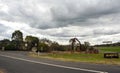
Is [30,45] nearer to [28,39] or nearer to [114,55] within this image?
[28,39]

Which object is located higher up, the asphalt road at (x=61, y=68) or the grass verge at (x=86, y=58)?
the grass verge at (x=86, y=58)

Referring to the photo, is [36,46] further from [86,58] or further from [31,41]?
[86,58]

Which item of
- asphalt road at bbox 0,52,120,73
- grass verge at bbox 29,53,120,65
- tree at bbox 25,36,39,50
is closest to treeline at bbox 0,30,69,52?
tree at bbox 25,36,39,50

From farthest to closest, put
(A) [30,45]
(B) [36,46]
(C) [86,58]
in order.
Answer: (A) [30,45] < (B) [36,46] < (C) [86,58]

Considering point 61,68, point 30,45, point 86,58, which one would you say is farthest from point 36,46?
point 61,68

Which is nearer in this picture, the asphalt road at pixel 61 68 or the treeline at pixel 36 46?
the asphalt road at pixel 61 68

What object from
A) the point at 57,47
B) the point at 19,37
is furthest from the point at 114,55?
the point at 19,37

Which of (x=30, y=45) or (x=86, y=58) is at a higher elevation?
(x=30, y=45)

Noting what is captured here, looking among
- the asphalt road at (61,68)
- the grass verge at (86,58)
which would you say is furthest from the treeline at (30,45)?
the asphalt road at (61,68)

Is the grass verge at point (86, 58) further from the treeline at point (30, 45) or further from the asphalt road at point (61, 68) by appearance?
the treeline at point (30, 45)

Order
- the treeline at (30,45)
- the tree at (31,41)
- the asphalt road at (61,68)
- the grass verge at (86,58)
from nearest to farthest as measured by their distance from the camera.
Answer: the asphalt road at (61,68), the grass verge at (86,58), the treeline at (30,45), the tree at (31,41)

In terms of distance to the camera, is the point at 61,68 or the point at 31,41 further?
the point at 31,41

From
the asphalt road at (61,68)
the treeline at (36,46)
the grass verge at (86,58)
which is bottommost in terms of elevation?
the asphalt road at (61,68)

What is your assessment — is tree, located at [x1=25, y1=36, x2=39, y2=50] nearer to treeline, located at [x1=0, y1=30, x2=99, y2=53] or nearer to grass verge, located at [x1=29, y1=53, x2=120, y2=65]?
treeline, located at [x1=0, y1=30, x2=99, y2=53]
